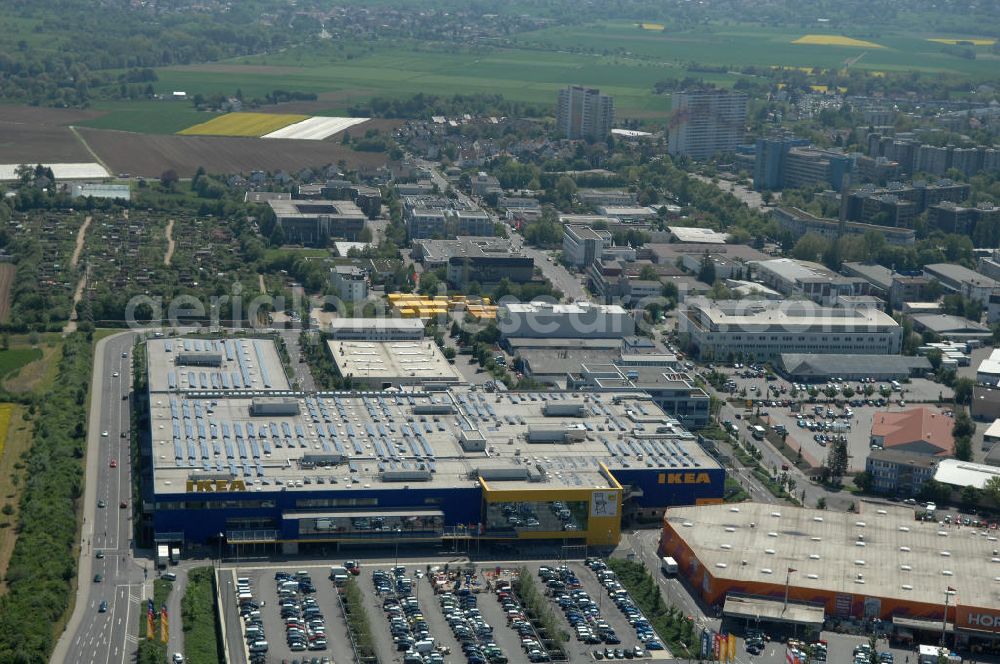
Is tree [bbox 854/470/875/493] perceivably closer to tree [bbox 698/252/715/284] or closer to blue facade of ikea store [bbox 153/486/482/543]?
blue facade of ikea store [bbox 153/486/482/543]

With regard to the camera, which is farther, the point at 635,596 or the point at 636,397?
the point at 636,397

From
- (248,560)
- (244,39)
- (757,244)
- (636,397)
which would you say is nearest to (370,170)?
(757,244)

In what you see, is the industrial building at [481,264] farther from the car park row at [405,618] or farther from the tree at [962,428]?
the car park row at [405,618]

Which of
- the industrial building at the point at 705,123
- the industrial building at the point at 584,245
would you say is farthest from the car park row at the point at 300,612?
the industrial building at the point at 705,123

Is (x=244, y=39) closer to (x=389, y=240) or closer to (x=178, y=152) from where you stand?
(x=178, y=152)

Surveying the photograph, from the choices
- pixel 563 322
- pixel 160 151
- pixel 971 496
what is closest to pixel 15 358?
pixel 563 322

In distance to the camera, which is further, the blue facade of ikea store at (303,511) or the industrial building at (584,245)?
the industrial building at (584,245)
